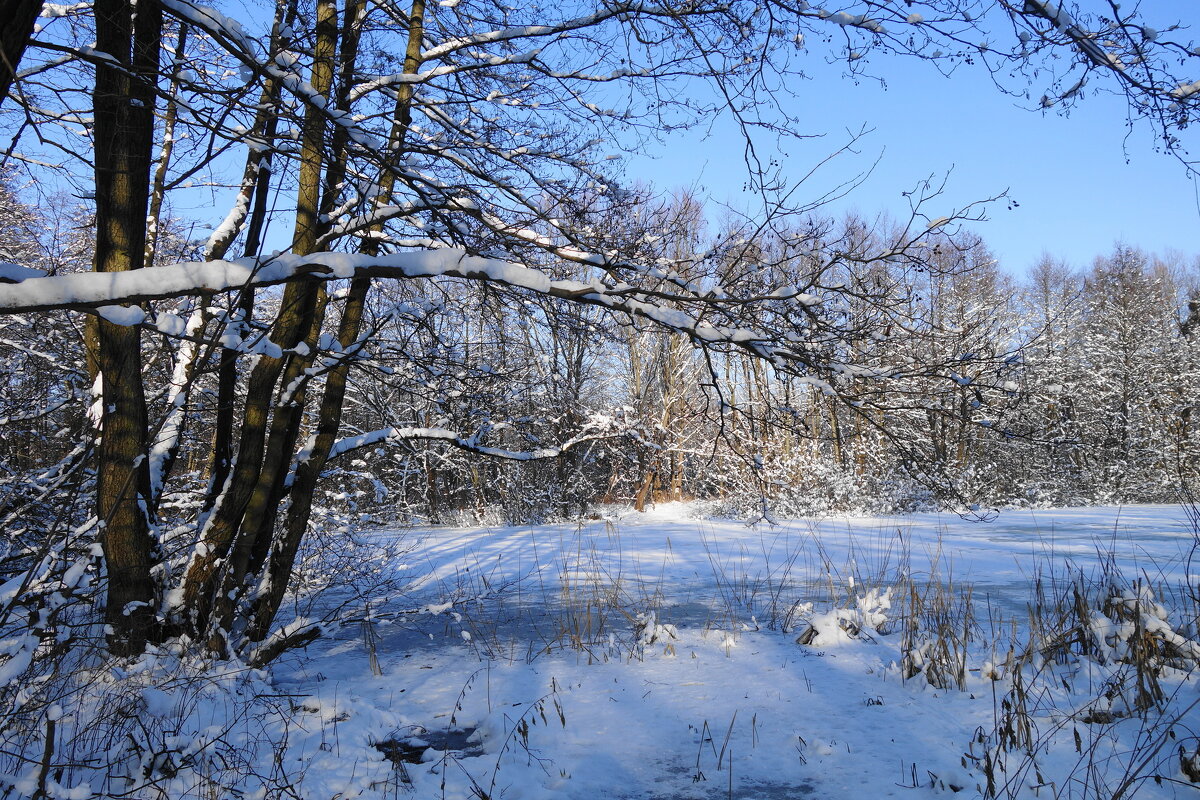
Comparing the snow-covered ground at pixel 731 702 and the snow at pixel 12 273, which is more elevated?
the snow at pixel 12 273

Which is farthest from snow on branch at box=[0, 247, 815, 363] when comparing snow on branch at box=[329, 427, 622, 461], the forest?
snow on branch at box=[329, 427, 622, 461]

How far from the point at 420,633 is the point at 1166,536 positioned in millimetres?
8489

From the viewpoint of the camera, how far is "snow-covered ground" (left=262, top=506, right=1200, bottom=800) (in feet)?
8.84

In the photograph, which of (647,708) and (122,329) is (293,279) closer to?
(122,329)

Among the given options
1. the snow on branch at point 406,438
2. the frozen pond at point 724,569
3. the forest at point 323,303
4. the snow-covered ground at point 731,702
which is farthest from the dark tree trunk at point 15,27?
the frozen pond at point 724,569

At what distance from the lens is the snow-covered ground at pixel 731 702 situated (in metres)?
2.70

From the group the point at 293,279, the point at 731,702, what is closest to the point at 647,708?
the point at 731,702

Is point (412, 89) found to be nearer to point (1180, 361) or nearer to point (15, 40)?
point (15, 40)

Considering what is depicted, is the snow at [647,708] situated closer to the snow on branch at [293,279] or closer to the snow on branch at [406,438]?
the snow on branch at [293,279]

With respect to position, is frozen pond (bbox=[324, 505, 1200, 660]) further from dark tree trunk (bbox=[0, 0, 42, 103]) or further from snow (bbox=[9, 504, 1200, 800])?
dark tree trunk (bbox=[0, 0, 42, 103])

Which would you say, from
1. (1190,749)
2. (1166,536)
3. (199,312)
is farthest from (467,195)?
(1166,536)

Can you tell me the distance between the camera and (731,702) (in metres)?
3.52

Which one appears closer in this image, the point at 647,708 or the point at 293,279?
the point at 293,279

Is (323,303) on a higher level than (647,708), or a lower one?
higher
